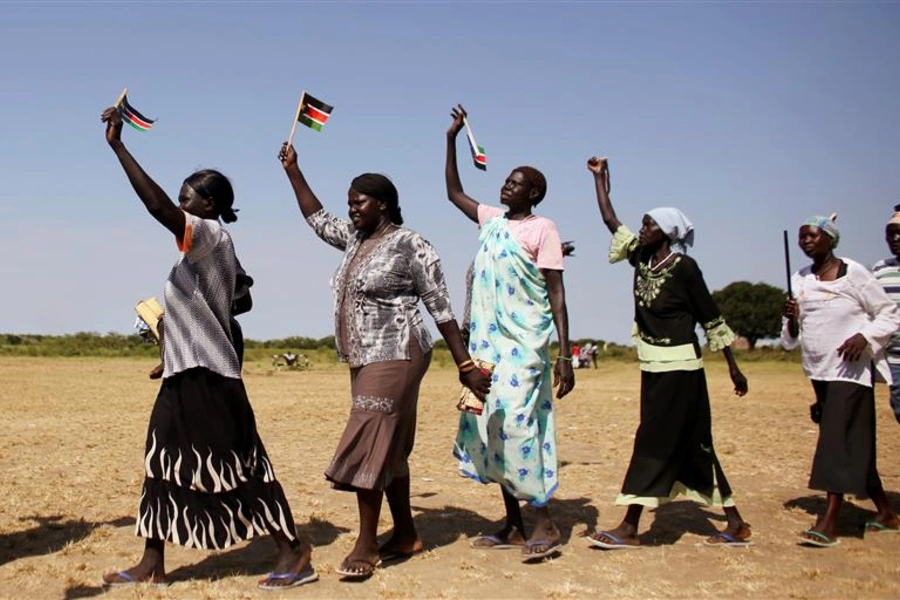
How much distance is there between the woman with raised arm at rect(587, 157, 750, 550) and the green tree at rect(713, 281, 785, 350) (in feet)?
242

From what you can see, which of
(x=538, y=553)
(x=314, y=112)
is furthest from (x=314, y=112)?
(x=538, y=553)

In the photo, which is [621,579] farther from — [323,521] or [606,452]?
[606,452]

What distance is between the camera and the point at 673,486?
6.79 m

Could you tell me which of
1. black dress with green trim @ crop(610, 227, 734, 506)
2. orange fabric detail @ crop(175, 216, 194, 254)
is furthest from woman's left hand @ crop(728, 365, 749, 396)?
orange fabric detail @ crop(175, 216, 194, 254)

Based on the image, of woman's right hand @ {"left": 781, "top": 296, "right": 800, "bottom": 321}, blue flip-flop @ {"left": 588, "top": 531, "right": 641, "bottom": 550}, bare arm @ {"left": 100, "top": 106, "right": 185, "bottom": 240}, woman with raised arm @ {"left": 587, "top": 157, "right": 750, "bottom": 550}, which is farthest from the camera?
woman's right hand @ {"left": 781, "top": 296, "right": 800, "bottom": 321}

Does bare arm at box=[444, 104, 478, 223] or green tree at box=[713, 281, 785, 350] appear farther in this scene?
green tree at box=[713, 281, 785, 350]

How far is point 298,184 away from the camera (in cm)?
665

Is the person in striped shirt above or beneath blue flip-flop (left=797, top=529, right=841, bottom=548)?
above

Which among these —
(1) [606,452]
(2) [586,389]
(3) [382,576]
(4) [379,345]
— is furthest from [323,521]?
(2) [586,389]

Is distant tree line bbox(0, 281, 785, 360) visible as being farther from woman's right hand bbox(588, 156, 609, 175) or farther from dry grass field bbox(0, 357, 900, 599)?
woman's right hand bbox(588, 156, 609, 175)

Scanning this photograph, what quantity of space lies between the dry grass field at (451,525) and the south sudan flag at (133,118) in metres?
2.53

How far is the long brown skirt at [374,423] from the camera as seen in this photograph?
5.68 metres

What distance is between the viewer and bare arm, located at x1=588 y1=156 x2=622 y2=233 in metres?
7.15

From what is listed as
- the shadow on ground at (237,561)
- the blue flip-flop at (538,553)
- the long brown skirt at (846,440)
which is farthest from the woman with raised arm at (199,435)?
the long brown skirt at (846,440)
